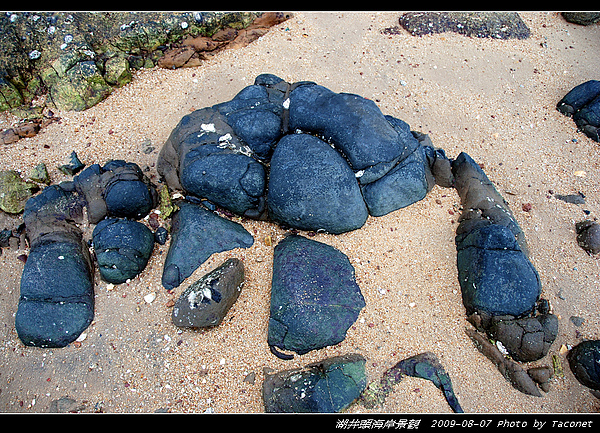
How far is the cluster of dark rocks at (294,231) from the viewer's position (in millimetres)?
3133

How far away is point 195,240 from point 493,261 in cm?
268

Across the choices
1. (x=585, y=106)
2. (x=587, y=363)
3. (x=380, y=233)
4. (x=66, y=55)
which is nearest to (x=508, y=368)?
(x=587, y=363)

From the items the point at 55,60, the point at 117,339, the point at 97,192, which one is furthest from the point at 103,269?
the point at 55,60

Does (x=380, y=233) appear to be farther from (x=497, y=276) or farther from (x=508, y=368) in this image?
(x=508, y=368)

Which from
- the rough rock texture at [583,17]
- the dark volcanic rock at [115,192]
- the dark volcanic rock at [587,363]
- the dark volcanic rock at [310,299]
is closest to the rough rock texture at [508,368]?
the dark volcanic rock at [587,363]

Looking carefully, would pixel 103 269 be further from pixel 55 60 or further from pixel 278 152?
pixel 55 60

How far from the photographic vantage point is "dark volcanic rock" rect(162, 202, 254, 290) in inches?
140

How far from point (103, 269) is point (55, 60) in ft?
10.3

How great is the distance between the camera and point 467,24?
5.92 metres

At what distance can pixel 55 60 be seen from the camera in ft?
16.0

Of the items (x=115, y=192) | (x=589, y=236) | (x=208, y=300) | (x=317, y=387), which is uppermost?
(x=115, y=192)

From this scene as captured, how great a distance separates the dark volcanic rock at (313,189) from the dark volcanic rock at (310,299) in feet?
0.98

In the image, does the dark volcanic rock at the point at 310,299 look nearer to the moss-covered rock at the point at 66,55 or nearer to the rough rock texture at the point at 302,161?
the rough rock texture at the point at 302,161

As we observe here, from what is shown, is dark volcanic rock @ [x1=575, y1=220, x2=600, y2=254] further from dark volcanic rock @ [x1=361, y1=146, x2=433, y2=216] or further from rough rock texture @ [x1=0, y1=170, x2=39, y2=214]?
rough rock texture @ [x1=0, y1=170, x2=39, y2=214]
